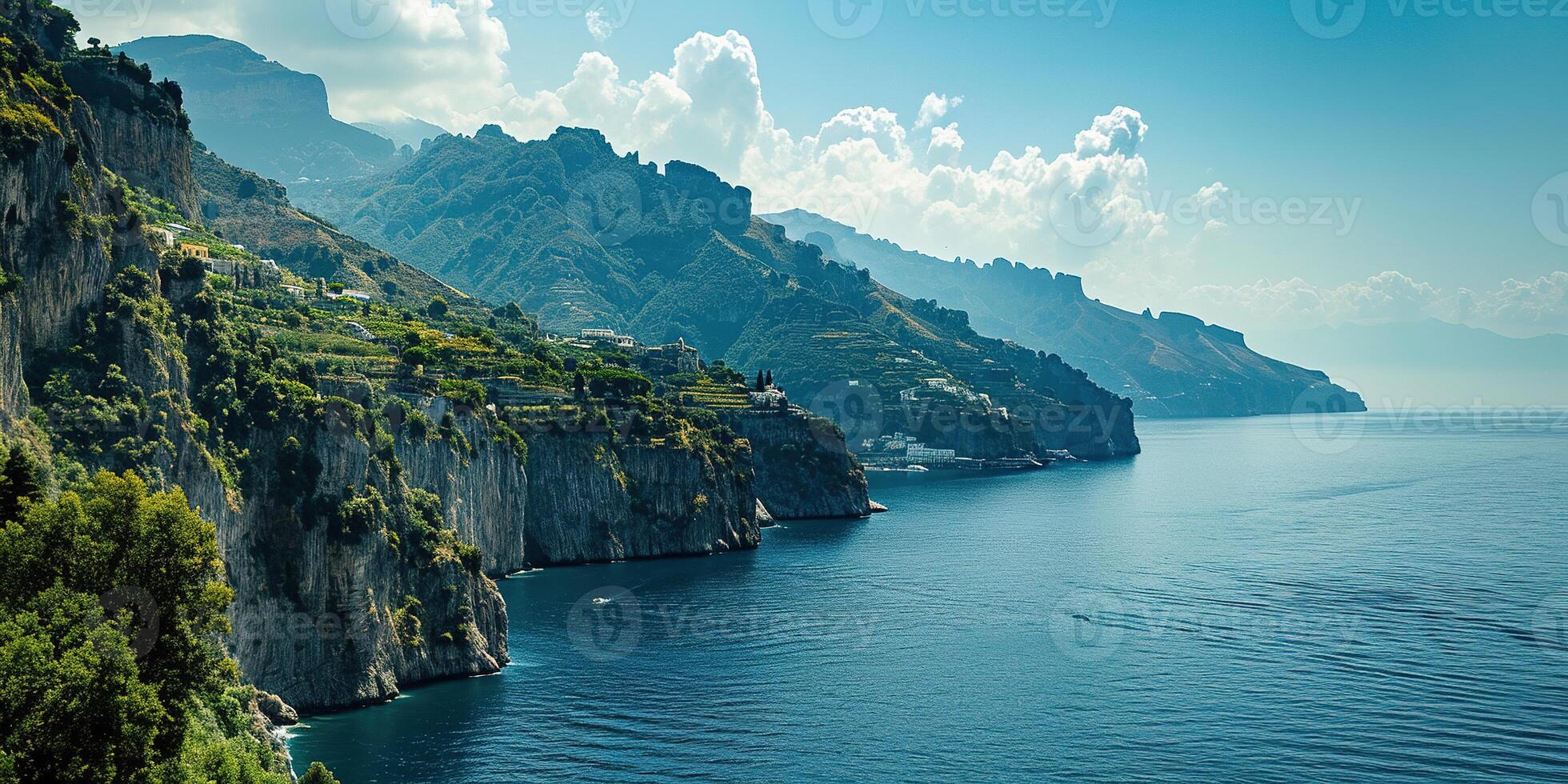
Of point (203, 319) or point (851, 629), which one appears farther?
point (851, 629)

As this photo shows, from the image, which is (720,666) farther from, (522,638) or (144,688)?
(144,688)

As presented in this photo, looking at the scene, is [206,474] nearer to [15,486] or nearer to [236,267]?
[15,486]

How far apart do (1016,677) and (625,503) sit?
259 ft

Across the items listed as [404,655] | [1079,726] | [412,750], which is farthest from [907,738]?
[404,655]

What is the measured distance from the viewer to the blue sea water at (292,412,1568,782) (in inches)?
3162

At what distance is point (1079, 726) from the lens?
8862cm

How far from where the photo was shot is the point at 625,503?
17038 centimetres

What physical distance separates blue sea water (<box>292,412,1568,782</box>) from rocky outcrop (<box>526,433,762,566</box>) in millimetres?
6282

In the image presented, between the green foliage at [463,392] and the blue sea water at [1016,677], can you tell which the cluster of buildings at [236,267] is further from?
the blue sea water at [1016,677]

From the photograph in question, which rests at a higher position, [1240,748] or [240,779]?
[240,779]

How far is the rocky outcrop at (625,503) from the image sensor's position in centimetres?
16225

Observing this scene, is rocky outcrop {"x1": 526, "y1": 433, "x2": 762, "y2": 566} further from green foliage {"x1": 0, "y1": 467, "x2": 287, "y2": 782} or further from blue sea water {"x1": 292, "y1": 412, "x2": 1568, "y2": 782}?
green foliage {"x1": 0, "y1": 467, "x2": 287, "y2": 782}

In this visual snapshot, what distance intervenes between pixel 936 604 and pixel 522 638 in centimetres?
4723
